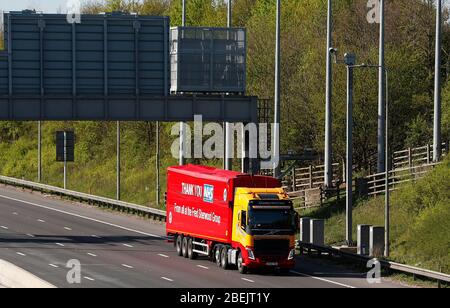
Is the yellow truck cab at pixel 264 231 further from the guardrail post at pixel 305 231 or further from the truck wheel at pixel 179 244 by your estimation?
the guardrail post at pixel 305 231

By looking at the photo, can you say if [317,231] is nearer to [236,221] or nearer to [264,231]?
[236,221]

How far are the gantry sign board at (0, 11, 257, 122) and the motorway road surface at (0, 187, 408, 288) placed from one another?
248 inches

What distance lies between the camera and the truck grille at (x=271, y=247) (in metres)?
50.2

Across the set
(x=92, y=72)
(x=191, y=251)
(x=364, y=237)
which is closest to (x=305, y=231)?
(x=364, y=237)

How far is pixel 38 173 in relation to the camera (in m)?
108

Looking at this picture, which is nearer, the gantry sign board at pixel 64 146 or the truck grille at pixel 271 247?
the truck grille at pixel 271 247

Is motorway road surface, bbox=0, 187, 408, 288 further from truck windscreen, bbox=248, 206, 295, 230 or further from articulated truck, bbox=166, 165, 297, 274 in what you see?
truck windscreen, bbox=248, 206, 295, 230

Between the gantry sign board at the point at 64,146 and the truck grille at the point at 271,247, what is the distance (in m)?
48.1

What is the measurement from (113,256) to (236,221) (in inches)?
303

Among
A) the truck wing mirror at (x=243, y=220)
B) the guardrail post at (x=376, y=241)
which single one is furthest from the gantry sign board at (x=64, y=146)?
the truck wing mirror at (x=243, y=220)

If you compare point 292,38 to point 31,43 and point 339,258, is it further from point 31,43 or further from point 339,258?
point 339,258

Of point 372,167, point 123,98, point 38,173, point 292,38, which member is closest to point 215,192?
point 123,98

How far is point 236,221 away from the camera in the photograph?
51344 millimetres

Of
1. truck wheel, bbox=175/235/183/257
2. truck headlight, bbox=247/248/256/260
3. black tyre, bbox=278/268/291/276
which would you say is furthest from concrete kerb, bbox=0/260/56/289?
truck wheel, bbox=175/235/183/257
